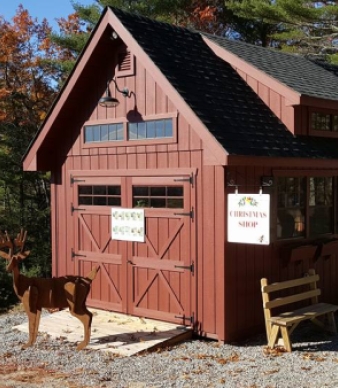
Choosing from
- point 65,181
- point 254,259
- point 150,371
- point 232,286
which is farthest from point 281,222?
point 65,181

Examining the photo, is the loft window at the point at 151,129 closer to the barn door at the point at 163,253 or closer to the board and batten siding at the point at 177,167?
the board and batten siding at the point at 177,167

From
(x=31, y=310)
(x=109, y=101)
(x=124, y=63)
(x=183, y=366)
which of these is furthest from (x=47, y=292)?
(x=124, y=63)

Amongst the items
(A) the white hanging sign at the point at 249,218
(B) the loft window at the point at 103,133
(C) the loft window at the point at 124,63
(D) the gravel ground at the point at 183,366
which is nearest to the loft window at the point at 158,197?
(B) the loft window at the point at 103,133

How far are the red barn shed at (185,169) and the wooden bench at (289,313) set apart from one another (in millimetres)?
464

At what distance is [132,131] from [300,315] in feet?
Result: 13.6

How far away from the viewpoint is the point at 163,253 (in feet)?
30.1

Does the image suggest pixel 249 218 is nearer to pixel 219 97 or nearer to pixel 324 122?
pixel 219 97

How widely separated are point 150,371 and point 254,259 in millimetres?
2548

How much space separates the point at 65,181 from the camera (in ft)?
35.6

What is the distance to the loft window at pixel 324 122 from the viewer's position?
10.1m

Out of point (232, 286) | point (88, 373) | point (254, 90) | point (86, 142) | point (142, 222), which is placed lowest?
point (88, 373)

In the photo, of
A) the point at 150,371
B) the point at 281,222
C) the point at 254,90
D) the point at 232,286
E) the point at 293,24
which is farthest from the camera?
the point at 293,24

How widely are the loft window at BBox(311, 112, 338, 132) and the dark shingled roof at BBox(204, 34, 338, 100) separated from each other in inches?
16.0

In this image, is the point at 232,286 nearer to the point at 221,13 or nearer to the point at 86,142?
the point at 86,142
